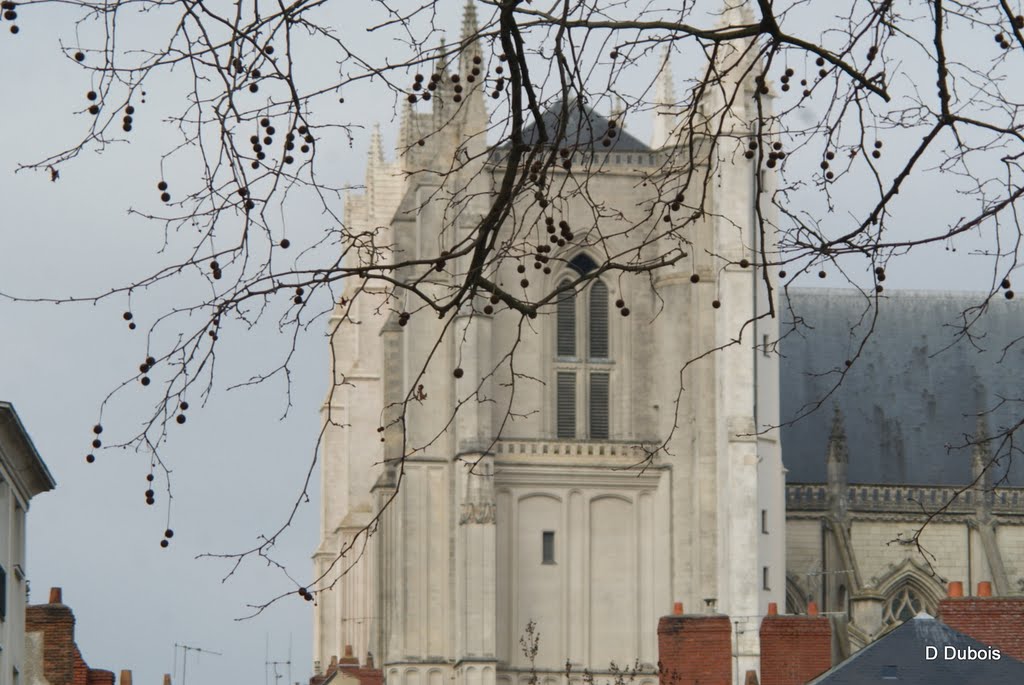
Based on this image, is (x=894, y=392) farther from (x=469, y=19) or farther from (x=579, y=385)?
(x=469, y=19)

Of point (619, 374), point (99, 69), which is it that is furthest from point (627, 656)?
point (99, 69)

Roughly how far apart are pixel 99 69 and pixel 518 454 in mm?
51598

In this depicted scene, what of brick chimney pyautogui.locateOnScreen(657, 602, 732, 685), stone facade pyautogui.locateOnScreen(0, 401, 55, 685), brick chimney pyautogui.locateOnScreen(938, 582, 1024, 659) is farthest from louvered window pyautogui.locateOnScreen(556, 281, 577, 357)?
brick chimney pyautogui.locateOnScreen(938, 582, 1024, 659)

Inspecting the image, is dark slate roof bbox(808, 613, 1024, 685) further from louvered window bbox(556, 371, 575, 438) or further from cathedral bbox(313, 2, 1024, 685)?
louvered window bbox(556, 371, 575, 438)

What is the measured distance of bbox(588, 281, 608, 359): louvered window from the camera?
61844mm

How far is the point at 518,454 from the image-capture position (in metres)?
61.0

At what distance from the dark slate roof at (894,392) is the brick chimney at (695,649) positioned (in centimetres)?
3990

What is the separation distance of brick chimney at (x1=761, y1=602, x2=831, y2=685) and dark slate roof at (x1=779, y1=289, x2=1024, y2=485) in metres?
40.3

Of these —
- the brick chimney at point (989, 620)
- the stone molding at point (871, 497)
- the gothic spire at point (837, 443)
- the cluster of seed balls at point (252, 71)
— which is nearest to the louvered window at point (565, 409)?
the gothic spire at point (837, 443)

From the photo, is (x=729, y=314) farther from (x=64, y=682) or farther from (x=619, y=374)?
(x=64, y=682)

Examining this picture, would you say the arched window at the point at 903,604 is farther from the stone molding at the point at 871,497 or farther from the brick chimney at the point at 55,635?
the brick chimney at the point at 55,635

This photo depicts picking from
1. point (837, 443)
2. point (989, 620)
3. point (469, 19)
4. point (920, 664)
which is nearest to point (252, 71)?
point (920, 664)

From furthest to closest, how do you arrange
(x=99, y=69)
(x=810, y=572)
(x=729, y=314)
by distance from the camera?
1. (x=810, y=572)
2. (x=729, y=314)
3. (x=99, y=69)

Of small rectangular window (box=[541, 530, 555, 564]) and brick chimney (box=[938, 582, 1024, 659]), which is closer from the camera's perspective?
brick chimney (box=[938, 582, 1024, 659])
